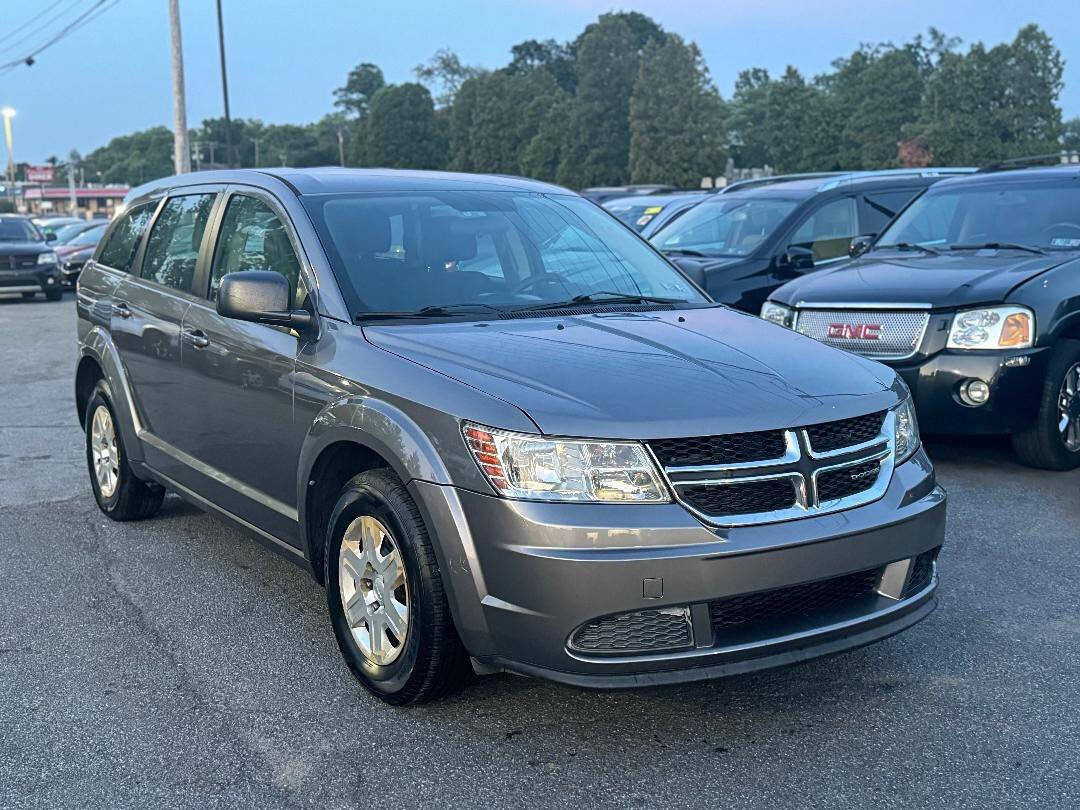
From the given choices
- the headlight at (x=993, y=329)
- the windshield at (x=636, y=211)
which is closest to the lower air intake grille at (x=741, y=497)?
the headlight at (x=993, y=329)

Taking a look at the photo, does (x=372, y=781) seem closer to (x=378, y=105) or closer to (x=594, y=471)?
(x=594, y=471)

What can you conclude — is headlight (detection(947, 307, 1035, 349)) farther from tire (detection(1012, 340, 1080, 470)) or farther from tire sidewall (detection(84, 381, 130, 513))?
tire sidewall (detection(84, 381, 130, 513))

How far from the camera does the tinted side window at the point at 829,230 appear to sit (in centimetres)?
1023

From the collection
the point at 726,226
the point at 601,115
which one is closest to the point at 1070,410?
the point at 726,226

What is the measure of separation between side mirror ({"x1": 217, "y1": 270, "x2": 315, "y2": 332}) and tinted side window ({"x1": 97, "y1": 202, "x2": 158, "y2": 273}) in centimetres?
205

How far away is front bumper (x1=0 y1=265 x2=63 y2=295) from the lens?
22438 mm

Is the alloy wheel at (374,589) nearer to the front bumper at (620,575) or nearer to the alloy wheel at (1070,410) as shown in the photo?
the front bumper at (620,575)

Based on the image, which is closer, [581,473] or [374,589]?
[581,473]

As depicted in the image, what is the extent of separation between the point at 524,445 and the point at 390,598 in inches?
30.6

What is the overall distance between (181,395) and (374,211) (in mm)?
1258

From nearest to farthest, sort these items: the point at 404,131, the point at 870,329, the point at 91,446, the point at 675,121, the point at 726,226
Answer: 1. the point at 91,446
2. the point at 870,329
3. the point at 726,226
4. the point at 675,121
5. the point at 404,131

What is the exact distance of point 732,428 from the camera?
343 cm

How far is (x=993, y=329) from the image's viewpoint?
6.82 m

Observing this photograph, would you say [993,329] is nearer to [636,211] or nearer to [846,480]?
[846,480]
